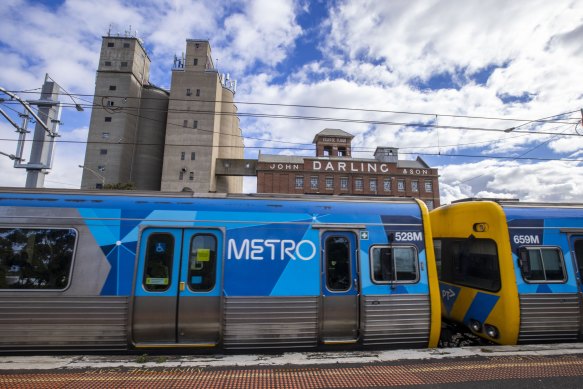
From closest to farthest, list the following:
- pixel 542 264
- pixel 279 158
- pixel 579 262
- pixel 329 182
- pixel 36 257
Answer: pixel 36 257, pixel 542 264, pixel 579 262, pixel 329 182, pixel 279 158

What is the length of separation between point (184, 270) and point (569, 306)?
278 inches

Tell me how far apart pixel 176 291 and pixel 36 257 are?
238 centimetres

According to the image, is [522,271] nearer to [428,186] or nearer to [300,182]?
[300,182]

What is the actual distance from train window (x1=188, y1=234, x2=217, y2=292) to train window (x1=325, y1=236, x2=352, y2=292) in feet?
6.57

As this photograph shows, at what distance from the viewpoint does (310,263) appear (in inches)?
219

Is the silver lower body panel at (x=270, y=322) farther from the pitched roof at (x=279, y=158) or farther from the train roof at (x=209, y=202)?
the pitched roof at (x=279, y=158)

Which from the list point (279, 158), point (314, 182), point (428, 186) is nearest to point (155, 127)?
point (279, 158)

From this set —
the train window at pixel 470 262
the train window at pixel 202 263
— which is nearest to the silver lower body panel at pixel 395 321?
the train window at pixel 470 262

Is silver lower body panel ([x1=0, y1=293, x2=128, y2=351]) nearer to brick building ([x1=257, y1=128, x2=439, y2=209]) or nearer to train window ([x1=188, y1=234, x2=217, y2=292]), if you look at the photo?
train window ([x1=188, y1=234, x2=217, y2=292])

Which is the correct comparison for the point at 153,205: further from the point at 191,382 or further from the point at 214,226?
the point at 191,382

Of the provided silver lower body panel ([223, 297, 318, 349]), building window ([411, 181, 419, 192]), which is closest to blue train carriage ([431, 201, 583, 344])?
silver lower body panel ([223, 297, 318, 349])

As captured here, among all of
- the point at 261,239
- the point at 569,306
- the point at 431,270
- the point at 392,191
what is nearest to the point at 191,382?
the point at 261,239

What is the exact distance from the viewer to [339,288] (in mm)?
5582

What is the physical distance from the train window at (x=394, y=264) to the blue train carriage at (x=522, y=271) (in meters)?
1.56
